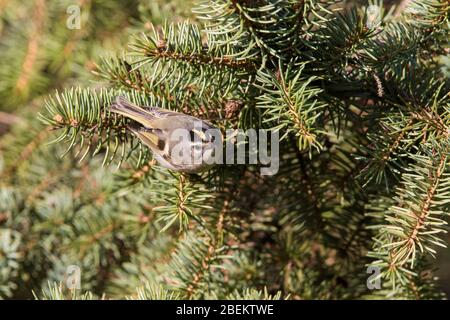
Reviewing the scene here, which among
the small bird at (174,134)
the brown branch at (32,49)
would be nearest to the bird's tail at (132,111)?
the small bird at (174,134)

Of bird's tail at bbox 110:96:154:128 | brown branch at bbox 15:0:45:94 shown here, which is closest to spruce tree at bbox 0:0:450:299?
bird's tail at bbox 110:96:154:128

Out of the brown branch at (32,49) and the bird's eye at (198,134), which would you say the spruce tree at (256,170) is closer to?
the bird's eye at (198,134)

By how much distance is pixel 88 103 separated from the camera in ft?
3.24

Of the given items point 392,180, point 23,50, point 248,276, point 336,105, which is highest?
point 23,50

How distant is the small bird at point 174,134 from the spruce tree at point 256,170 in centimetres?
3

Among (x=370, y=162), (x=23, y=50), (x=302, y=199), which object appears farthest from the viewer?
(x=23, y=50)

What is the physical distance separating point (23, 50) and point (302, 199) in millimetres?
1003

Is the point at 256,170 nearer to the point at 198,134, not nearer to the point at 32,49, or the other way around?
the point at 198,134

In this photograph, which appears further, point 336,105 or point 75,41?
point 75,41

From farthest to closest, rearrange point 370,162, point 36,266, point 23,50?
1. point 23,50
2. point 36,266
3. point 370,162

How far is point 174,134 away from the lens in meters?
1.04

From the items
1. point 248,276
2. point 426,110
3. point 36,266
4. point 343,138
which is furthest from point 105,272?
point 426,110

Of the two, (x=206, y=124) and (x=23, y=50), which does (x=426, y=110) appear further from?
(x=23, y=50)

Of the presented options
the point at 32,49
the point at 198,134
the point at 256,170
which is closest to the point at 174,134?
the point at 198,134
